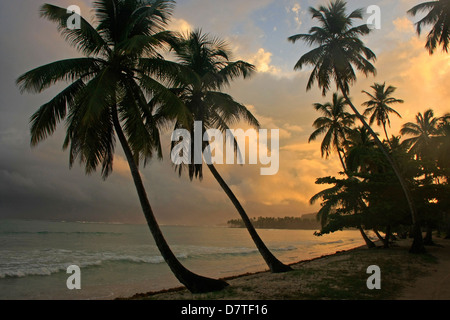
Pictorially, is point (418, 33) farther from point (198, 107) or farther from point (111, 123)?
point (111, 123)

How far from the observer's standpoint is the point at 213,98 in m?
12.0

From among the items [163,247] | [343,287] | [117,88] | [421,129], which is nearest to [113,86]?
[117,88]

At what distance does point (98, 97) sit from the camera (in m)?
7.04

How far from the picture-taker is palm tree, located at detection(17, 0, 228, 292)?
7.86 m

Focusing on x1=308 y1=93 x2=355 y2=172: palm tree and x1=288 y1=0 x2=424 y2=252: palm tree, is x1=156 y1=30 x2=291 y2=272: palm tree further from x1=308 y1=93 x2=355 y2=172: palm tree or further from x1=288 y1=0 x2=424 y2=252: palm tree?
x1=308 y1=93 x2=355 y2=172: palm tree

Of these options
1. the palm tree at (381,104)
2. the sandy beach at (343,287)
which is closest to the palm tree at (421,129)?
the palm tree at (381,104)

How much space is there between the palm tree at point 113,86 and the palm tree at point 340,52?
12.1 metres

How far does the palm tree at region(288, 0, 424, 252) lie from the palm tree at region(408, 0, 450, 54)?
307 cm

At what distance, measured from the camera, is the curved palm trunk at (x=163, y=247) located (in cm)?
827

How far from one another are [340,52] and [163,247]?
51.6ft

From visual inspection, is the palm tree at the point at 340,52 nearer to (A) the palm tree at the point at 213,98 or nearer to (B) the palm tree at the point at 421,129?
(A) the palm tree at the point at 213,98

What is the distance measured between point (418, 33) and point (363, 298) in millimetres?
14257

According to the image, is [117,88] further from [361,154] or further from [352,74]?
[361,154]
